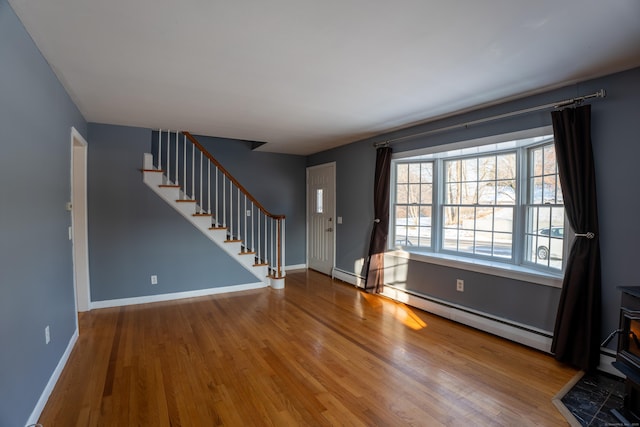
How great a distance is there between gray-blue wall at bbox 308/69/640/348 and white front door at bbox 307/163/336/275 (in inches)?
61.8

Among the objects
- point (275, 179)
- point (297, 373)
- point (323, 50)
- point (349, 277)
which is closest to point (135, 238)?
point (275, 179)

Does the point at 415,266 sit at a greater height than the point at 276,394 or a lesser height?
greater

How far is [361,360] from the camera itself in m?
2.69

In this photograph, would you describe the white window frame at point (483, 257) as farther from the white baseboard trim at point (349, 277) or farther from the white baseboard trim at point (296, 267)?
the white baseboard trim at point (296, 267)

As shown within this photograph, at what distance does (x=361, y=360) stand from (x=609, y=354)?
1973 millimetres

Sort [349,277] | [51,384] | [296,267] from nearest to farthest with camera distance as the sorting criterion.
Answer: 1. [51,384]
2. [349,277]
3. [296,267]

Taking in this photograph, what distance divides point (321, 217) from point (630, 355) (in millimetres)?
4647

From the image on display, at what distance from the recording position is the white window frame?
9.62 feet

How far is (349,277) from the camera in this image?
5.27 m

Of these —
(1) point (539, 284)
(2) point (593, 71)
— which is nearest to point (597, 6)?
(2) point (593, 71)

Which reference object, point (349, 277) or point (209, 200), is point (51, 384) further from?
point (349, 277)

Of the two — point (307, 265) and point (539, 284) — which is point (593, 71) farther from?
point (307, 265)

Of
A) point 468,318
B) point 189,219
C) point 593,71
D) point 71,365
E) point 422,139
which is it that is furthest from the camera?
point 189,219

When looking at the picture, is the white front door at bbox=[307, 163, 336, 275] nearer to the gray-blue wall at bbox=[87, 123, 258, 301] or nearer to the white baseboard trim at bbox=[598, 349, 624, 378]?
the gray-blue wall at bbox=[87, 123, 258, 301]
